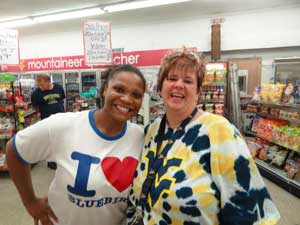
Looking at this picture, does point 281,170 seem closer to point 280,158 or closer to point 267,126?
point 280,158

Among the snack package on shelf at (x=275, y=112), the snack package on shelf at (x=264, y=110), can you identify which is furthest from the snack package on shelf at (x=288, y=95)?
the snack package on shelf at (x=264, y=110)

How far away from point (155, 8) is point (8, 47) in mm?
3721

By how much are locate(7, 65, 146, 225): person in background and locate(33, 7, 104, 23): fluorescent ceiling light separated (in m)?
5.68

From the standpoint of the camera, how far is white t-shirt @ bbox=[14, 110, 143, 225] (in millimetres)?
1108

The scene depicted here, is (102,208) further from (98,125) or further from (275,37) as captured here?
(275,37)

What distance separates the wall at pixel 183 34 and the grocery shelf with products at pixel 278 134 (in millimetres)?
2433

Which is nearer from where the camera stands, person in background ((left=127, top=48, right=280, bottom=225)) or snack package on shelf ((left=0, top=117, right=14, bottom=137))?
person in background ((left=127, top=48, right=280, bottom=225))

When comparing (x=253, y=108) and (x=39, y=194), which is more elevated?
(x=253, y=108)

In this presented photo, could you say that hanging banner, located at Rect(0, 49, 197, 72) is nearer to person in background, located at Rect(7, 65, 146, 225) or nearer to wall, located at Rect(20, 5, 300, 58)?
wall, located at Rect(20, 5, 300, 58)

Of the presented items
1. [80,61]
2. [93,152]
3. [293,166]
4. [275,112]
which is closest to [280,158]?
[293,166]

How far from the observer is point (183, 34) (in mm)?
7324

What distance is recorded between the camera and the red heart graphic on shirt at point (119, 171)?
1.11m

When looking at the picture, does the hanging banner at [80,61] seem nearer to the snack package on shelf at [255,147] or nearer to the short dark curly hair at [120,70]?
the snack package on shelf at [255,147]

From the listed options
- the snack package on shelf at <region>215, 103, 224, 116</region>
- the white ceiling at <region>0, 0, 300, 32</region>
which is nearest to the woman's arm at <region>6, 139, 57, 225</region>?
the snack package on shelf at <region>215, 103, 224, 116</region>
